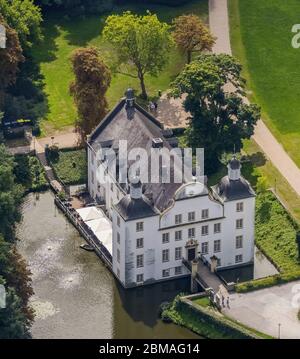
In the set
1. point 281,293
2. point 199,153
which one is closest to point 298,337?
point 281,293

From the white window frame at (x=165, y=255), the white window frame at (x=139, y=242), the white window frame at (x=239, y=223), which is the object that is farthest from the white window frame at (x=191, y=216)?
the white window frame at (x=139, y=242)

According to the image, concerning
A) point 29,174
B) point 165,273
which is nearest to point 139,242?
point 165,273

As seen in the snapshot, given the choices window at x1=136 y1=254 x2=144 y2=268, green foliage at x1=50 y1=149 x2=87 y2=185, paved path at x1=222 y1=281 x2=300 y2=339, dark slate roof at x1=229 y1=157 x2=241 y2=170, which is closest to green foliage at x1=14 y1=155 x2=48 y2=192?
green foliage at x1=50 y1=149 x2=87 y2=185

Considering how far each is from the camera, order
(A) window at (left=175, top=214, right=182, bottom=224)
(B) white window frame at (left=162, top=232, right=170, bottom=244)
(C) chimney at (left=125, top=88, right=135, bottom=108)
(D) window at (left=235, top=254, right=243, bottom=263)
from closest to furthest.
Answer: (A) window at (left=175, top=214, right=182, bottom=224) → (B) white window frame at (left=162, top=232, right=170, bottom=244) → (D) window at (left=235, top=254, right=243, bottom=263) → (C) chimney at (left=125, top=88, right=135, bottom=108)

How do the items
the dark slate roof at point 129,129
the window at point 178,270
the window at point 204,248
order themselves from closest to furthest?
the window at point 204,248 → the window at point 178,270 → the dark slate roof at point 129,129

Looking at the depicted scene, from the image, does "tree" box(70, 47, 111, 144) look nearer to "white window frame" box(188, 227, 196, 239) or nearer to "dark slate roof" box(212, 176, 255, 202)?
"dark slate roof" box(212, 176, 255, 202)

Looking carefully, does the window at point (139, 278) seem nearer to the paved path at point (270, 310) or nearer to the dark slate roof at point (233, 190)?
the paved path at point (270, 310)
